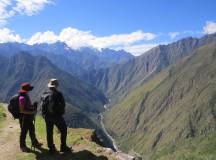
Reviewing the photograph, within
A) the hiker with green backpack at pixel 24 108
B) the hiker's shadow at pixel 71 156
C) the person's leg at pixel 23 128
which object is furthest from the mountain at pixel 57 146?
the hiker with green backpack at pixel 24 108

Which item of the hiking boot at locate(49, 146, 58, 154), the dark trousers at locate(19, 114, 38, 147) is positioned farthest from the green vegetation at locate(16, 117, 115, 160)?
the dark trousers at locate(19, 114, 38, 147)

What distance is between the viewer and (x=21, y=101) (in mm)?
21078

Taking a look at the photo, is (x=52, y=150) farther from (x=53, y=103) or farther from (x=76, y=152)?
(x=53, y=103)

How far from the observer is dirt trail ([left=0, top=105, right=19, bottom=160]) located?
21709mm

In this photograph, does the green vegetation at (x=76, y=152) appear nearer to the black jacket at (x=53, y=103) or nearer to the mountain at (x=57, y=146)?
the mountain at (x=57, y=146)

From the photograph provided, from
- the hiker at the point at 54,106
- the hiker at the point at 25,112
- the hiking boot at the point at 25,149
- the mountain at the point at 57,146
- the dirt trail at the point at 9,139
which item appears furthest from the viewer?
the dirt trail at the point at 9,139

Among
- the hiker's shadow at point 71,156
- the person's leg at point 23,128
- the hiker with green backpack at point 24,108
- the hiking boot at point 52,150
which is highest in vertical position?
the hiker with green backpack at point 24,108

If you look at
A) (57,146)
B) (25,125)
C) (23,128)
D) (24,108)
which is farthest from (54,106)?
(57,146)

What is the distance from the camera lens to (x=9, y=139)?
2492cm

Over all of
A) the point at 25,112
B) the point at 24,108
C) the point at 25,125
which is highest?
the point at 24,108

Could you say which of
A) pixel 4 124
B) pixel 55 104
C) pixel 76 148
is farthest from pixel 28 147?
pixel 4 124

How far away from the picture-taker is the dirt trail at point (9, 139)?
2171 centimetres

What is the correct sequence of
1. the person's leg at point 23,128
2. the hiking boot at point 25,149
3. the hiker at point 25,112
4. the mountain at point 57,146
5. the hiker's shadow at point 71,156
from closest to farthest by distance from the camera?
the hiker's shadow at point 71,156 → the mountain at point 57,146 → the hiker at point 25,112 → the person's leg at point 23,128 → the hiking boot at point 25,149

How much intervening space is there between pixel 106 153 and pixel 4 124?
12.1 m
